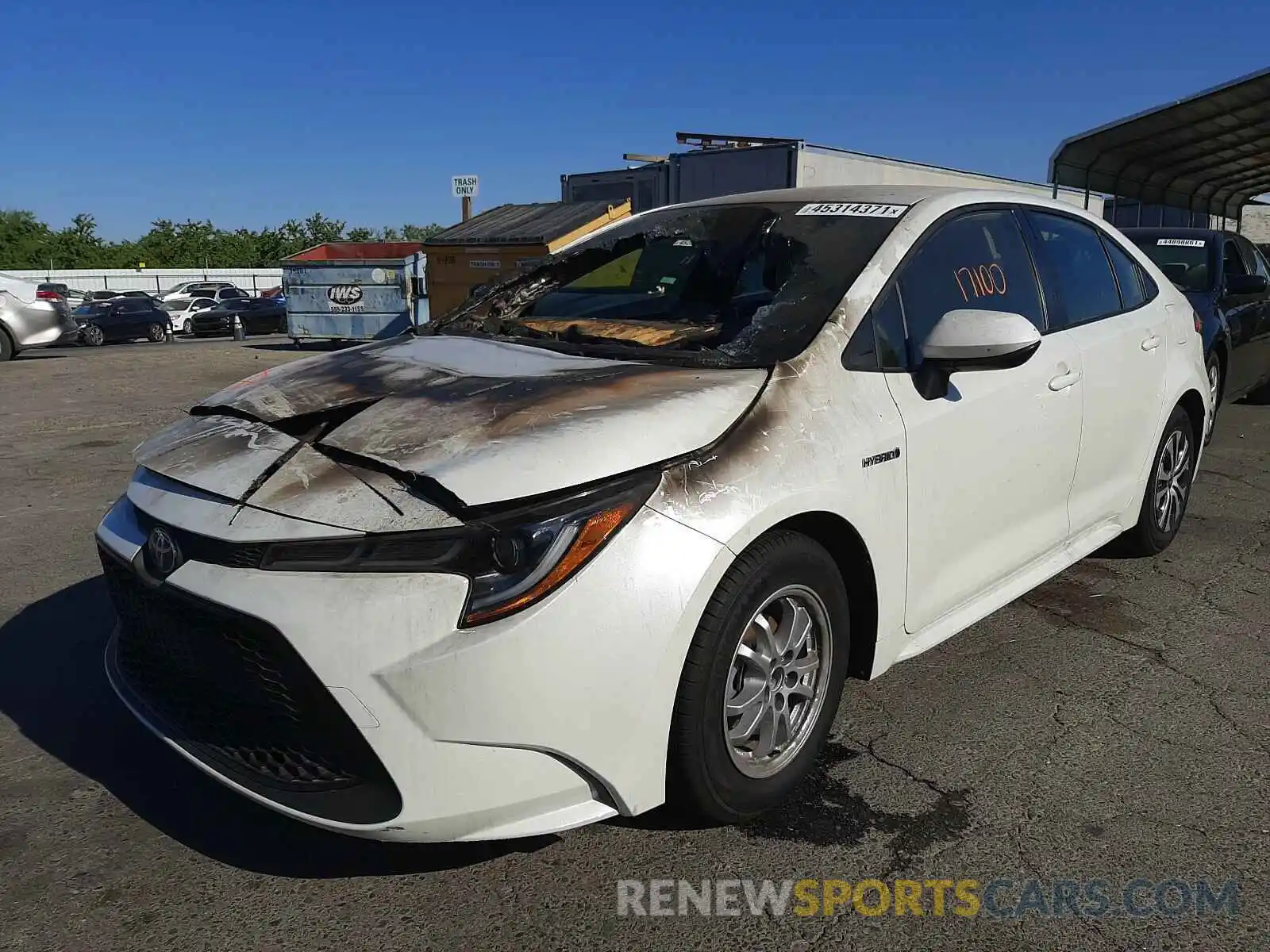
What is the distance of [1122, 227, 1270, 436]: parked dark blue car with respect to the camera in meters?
7.30

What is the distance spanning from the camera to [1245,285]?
7.28m

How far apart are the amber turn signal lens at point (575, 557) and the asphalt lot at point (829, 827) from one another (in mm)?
745

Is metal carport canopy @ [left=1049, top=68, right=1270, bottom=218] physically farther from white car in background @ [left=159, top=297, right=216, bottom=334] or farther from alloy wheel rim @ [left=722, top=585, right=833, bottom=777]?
white car in background @ [left=159, top=297, right=216, bottom=334]

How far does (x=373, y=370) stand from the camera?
9.46ft

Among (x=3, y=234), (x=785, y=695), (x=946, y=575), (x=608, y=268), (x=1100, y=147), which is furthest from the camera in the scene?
(x=3, y=234)

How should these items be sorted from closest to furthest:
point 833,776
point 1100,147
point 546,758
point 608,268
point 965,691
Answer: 1. point 546,758
2. point 833,776
3. point 965,691
4. point 608,268
5. point 1100,147

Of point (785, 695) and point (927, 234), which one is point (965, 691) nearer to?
point (785, 695)

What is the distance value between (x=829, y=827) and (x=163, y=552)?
1764 mm

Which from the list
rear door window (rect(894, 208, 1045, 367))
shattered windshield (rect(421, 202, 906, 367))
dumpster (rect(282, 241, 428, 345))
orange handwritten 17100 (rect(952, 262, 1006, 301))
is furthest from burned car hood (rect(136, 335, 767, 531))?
dumpster (rect(282, 241, 428, 345))

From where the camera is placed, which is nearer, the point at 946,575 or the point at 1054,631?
the point at 946,575

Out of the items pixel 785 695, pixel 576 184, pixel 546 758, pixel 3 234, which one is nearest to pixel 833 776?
pixel 785 695

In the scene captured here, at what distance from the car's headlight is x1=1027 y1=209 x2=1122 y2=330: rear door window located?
229 cm

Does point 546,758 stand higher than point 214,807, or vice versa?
point 546,758

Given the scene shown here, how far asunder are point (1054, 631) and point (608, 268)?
2.22m
